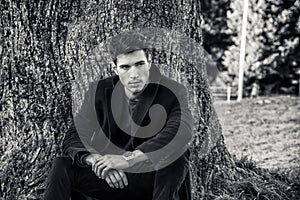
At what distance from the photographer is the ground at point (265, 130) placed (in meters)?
5.70

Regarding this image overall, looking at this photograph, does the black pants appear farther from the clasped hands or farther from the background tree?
the background tree

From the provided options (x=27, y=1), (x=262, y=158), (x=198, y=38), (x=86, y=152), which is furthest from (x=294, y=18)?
(x=86, y=152)

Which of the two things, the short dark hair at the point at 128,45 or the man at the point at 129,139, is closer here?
the man at the point at 129,139

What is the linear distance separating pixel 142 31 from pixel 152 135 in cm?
101

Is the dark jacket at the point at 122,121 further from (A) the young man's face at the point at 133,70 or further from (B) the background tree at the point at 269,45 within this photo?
(B) the background tree at the point at 269,45

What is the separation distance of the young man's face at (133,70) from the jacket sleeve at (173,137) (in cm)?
26

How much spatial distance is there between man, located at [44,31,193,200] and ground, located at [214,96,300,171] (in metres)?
2.35

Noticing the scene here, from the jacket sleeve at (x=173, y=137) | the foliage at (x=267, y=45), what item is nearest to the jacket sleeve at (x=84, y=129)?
the jacket sleeve at (x=173, y=137)

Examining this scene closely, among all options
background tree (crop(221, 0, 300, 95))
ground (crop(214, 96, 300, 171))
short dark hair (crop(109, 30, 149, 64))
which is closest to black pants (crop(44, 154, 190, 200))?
short dark hair (crop(109, 30, 149, 64))

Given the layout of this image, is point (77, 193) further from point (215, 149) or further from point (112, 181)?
point (215, 149)

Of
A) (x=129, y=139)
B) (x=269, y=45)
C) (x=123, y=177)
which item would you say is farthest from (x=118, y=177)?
(x=269, y=45)

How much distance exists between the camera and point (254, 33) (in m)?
10.5

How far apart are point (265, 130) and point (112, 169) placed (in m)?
4.42

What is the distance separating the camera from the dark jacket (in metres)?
3.06
